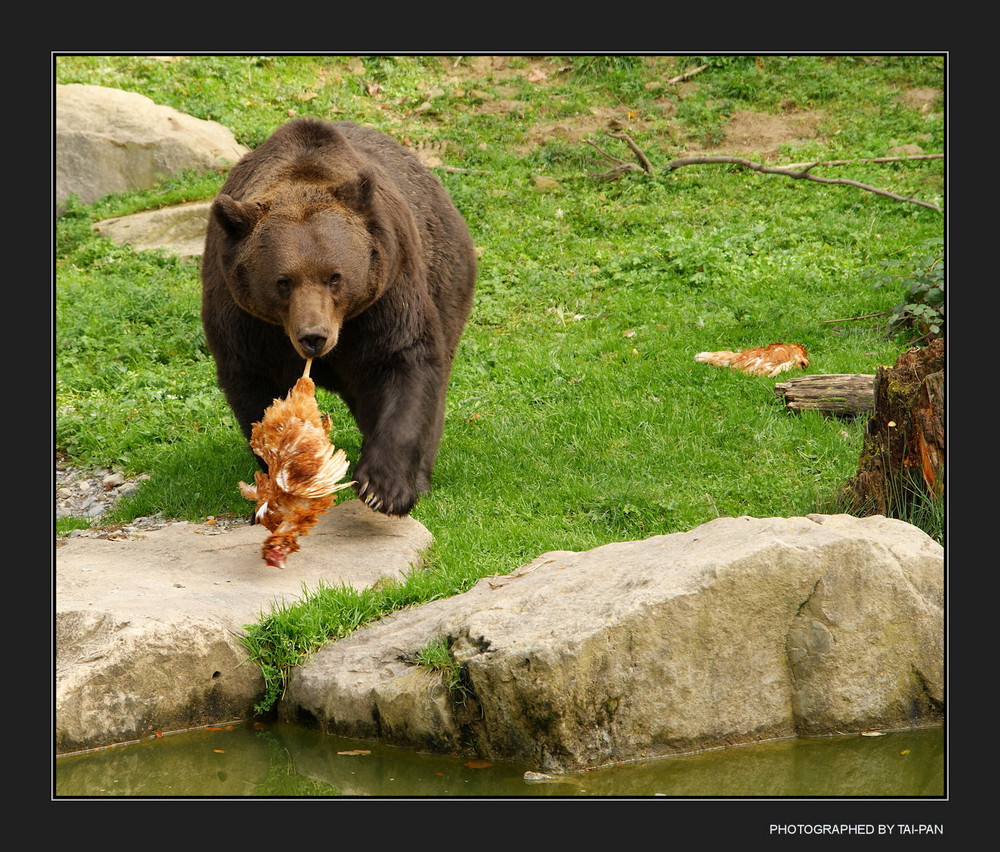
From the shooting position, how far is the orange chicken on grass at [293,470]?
18.5ft

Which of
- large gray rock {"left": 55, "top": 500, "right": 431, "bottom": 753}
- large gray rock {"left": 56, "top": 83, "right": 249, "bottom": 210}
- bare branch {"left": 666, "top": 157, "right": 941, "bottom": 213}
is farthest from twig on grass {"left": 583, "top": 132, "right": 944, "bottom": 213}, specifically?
large gray rock {"left": 55, "top": 500, "right": 431, "bottom": 753}

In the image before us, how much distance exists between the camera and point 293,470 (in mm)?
5680

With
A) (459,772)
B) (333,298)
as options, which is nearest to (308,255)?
(333,298)

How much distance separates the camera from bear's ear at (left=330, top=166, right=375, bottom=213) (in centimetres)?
619

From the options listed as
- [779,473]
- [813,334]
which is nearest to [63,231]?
[813,334]

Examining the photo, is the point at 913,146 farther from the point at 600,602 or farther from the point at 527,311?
the point at 600,602

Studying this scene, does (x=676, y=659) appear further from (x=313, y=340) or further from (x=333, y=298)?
(x=333, y=298)

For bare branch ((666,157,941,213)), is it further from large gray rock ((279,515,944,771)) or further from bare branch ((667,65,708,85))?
large gray rock ((279,515,944,771))

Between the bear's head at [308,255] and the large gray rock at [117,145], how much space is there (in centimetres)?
943

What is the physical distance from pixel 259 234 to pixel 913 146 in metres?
11.5

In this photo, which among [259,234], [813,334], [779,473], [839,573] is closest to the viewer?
[839,573]

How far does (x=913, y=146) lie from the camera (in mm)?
14812

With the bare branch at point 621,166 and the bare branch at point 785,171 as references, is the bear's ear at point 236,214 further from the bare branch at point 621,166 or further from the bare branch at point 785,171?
the bare branch at point 621,166

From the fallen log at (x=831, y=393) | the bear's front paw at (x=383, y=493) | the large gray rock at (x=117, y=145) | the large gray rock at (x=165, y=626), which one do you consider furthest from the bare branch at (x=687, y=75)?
the large gray rock at (x=165, y=626)
